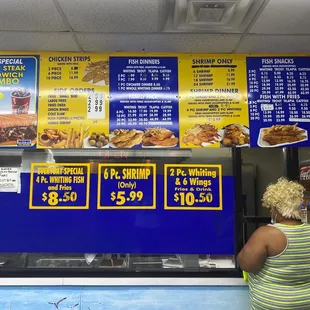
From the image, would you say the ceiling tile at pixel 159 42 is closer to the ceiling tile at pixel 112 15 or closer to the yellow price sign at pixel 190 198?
the ceiling tile at pixel 112 15

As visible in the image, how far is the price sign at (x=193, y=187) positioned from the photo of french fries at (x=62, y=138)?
80cm

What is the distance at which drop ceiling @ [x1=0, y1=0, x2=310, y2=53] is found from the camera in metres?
2.32

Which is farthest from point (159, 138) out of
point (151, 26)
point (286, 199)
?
point (286, 199)

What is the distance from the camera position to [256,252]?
223 cm

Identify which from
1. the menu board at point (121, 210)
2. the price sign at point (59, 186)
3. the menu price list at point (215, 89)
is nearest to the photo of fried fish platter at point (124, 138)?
the menu board at point (121, 210)

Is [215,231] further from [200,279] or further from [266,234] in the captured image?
[266,234]

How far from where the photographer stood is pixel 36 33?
271 centimetres

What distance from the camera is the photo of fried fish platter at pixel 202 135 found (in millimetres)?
2971

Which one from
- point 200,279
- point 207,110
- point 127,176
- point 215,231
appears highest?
point 207,110

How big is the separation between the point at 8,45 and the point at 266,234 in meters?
2.58

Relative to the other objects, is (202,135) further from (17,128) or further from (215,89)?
(17,128)

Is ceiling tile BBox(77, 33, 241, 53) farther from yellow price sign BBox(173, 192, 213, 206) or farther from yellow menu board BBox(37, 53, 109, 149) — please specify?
yellow price sign BBox(173, 192, 213, 206)

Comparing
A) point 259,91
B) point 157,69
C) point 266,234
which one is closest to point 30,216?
point 157,69

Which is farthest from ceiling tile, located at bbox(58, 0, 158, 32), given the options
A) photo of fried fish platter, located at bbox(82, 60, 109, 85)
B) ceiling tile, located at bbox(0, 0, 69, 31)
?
photo of fried fish platter, located at bbox(82, 60, 109, 85)
